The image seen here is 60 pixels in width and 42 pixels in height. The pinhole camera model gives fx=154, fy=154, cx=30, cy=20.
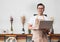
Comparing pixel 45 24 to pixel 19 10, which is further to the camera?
pixel 19 10

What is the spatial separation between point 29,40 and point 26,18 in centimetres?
56

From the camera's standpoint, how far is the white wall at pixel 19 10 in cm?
372

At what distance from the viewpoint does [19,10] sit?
3770 millimetres

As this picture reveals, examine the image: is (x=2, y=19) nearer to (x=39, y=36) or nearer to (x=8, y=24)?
(x=8, y=24)

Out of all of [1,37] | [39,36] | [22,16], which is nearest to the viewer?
[39,36]

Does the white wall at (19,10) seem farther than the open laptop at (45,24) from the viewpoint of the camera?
Yes

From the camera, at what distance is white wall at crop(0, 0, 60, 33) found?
12.2 ft

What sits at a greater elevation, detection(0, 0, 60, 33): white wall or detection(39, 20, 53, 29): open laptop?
detection(0, 0, 60, 33): white wall

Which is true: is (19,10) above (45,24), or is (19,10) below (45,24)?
above

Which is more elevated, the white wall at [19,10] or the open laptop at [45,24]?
the white wall at [19,10]

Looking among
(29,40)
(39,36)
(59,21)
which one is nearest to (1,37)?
(29,40)

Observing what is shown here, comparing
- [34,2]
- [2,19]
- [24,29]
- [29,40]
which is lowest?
[29,40]

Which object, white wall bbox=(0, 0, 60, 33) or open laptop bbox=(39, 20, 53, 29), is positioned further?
white wall bbox=(0, 0, 60, 33)

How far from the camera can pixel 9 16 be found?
3.72m
